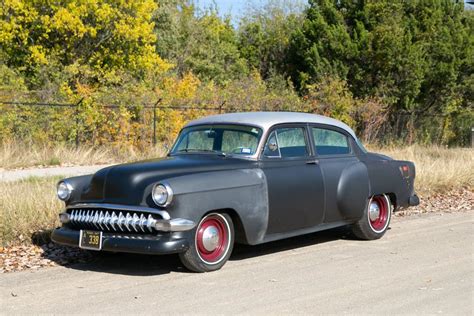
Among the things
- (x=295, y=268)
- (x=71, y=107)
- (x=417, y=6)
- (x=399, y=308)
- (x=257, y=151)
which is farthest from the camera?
(x=417, y=6)

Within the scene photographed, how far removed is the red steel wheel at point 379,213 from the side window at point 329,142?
792 millimetres

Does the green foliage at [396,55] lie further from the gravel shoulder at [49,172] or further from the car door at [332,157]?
the car door at [332,157]

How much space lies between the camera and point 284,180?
27.5ft

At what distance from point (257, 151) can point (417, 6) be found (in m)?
28.6

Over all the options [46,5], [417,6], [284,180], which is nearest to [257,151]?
[284,180]

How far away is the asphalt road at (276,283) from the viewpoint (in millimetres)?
6293

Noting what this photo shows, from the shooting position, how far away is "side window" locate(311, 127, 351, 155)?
362 inches

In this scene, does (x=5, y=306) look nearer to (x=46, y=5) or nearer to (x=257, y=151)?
(x=257, y=151)

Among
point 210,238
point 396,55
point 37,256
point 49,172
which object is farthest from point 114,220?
point 396,55

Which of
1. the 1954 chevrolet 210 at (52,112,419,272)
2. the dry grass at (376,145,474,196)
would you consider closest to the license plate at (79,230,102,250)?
the 1954 chevrolet 210 at (52,112,419,272)

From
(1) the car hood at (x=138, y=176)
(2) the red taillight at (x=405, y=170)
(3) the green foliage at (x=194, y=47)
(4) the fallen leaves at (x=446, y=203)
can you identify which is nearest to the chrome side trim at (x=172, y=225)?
→ (1) the car hood at (x=138, y=176)

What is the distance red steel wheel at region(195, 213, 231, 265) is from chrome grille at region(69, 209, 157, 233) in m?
0.54

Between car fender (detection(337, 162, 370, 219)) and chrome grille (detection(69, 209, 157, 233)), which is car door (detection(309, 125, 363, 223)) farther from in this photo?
chrome grille (detection(69, 209, 157, 233))

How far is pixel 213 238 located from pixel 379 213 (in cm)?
307
